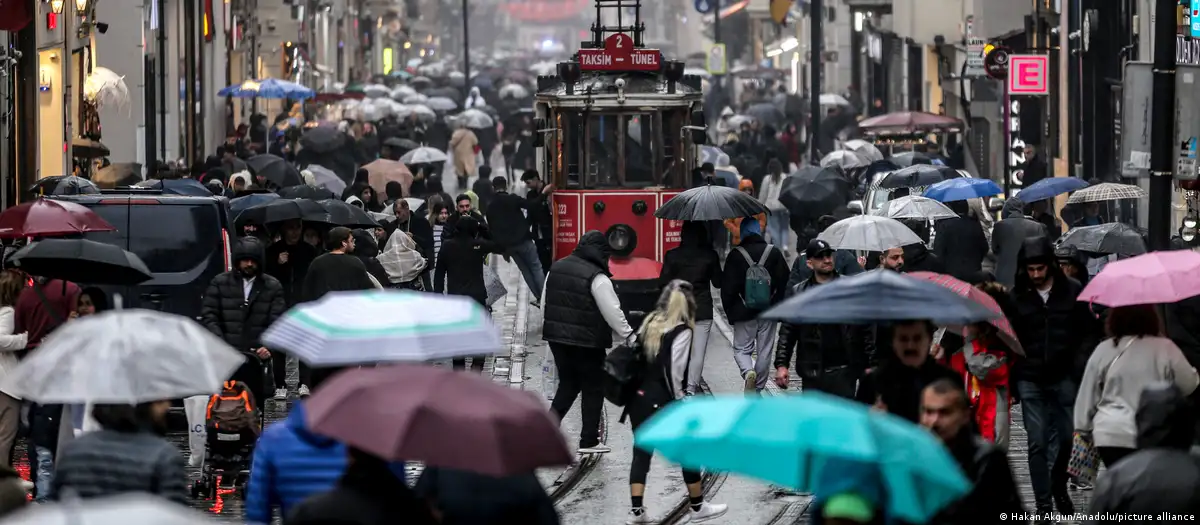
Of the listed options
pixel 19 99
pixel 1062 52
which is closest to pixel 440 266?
pixel 19 99

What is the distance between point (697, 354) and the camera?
14930 mm

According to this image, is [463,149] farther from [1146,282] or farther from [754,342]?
[1146,282]

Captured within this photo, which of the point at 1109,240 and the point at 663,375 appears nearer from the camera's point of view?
the point at 663,375

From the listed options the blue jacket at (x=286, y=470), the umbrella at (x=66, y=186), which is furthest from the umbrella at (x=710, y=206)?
the blue jacket at (x=286, y=470)

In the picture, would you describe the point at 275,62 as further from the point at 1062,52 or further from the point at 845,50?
the point at 1062,52

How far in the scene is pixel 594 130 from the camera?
79.9 feet

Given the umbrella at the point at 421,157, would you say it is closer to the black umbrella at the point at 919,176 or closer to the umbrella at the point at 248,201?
the black umbrella at the point at 919,176

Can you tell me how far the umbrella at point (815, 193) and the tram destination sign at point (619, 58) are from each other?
265 cm

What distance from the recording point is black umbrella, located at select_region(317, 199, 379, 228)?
19.2m

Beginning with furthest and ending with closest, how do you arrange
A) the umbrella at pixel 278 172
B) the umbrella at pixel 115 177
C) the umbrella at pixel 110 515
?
the umbrella at pixel 278 172 → the umbrella at pixel 115 177 → the umbrella at pixel 110 515

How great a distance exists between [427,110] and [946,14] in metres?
14.8

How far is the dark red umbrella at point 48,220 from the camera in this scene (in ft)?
50.4

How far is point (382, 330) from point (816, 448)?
212cm

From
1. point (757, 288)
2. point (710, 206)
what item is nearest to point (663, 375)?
point (757, 288)
